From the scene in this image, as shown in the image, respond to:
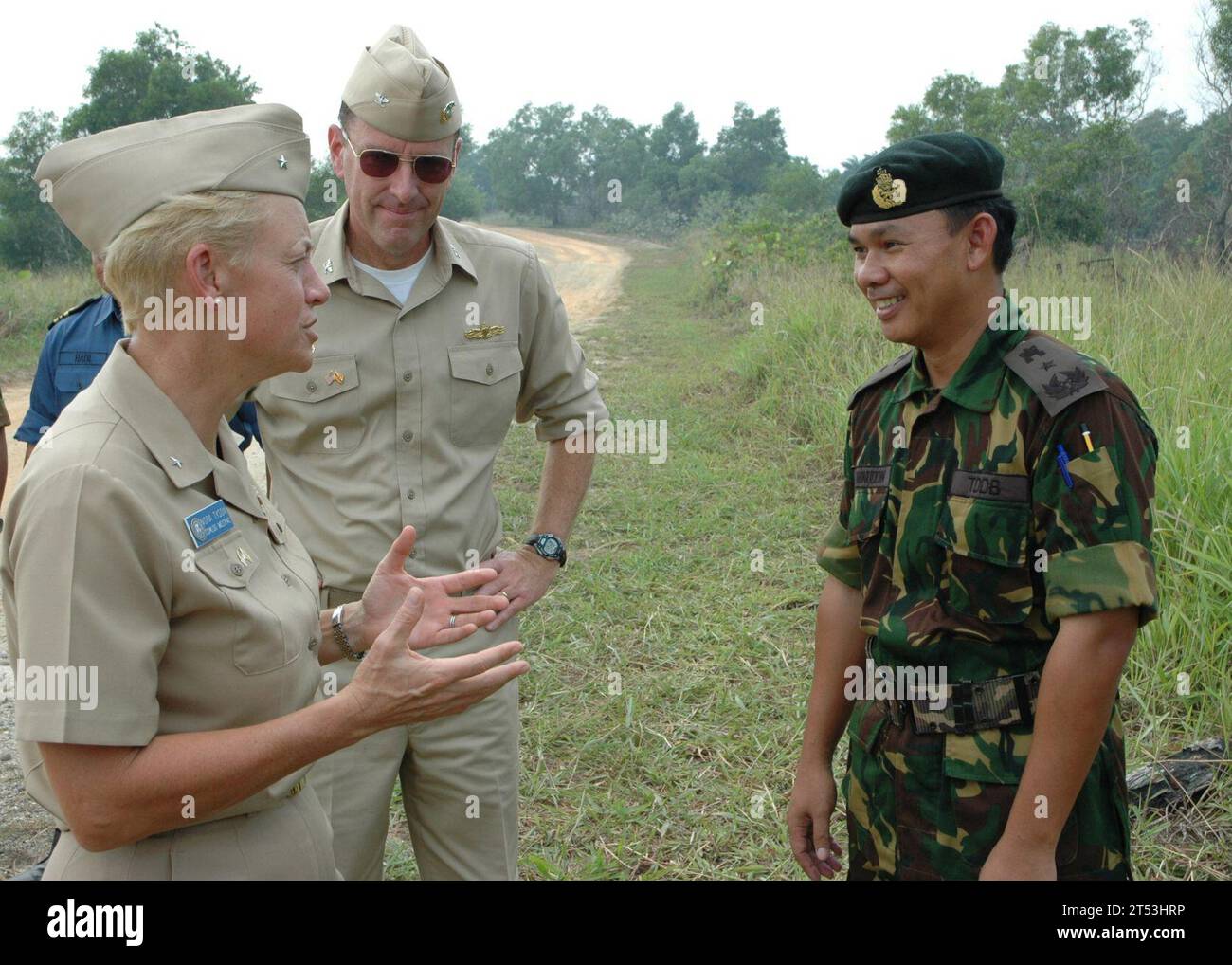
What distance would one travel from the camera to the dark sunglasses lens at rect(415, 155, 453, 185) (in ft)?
8.28

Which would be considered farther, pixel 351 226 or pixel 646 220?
pixel 646 220

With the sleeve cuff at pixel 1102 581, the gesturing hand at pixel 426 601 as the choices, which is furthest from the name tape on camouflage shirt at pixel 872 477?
the gesturing hand at pixel 426 601

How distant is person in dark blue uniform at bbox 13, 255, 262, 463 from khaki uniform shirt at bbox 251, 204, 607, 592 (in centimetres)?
83

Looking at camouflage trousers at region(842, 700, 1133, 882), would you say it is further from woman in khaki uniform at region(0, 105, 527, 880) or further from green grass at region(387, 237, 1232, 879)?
green grass at region(387, 237, 1232, 879)

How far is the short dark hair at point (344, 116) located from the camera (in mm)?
2582

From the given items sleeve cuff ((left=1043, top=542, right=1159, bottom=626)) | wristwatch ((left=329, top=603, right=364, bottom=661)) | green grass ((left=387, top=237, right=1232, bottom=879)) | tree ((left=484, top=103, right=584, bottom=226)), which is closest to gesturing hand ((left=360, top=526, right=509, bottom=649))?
wristwatch ((left=329, top=603, right=364, bottom=661))

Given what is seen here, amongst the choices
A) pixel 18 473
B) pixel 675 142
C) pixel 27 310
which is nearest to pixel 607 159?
pixel 675 142

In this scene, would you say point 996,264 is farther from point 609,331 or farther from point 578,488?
point 609,331

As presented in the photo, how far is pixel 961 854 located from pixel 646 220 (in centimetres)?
4268

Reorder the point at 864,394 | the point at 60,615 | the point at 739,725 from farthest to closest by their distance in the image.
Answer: the point at 739,725, the point at 864,394, the point at 60,615

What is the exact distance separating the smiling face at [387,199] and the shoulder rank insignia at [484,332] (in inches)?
9.2

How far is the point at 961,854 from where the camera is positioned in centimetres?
195

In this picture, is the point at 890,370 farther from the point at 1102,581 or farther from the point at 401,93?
the point at 401,93

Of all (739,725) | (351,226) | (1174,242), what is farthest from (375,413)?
(1174,242)
